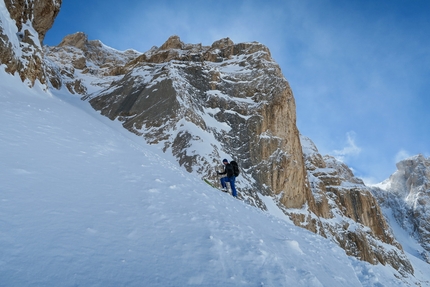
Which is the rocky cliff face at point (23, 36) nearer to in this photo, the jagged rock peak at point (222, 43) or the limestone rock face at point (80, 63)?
the limestone rock face at point (80, 63)

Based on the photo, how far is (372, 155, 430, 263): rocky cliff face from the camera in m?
151

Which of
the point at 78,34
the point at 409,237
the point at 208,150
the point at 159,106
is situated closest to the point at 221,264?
the point at 208,150

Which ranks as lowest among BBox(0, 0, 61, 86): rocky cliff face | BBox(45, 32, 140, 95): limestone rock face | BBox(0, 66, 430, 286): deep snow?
BBox(0, 66, 430, 286): deep snow

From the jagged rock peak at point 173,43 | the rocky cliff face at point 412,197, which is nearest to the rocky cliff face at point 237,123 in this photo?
the jagged rock peak at point 173,43

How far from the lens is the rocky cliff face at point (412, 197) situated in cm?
15144

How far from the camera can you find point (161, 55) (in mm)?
91000

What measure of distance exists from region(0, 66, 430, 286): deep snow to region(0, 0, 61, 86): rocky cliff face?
2314cm

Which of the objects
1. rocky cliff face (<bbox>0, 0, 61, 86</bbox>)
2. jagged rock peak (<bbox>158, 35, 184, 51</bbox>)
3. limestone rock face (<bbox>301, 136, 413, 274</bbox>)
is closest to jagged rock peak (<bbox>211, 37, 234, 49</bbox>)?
jagged rock peak (<bbox>158, 35, 184, 51</bbox>)

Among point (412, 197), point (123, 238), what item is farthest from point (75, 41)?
point (412, 197)

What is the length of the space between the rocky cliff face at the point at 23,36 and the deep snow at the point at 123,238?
75.9 ft

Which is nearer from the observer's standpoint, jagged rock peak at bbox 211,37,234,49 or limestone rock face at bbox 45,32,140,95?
limestone rock face at bbox 45,32,140,95

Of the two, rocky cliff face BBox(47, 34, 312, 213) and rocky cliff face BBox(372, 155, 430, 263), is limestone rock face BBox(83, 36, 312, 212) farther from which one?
rocky cliff face BBox(372, 155, 430, 263)

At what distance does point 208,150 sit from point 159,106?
499 inches

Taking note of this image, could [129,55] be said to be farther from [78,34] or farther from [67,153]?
[67,153]
